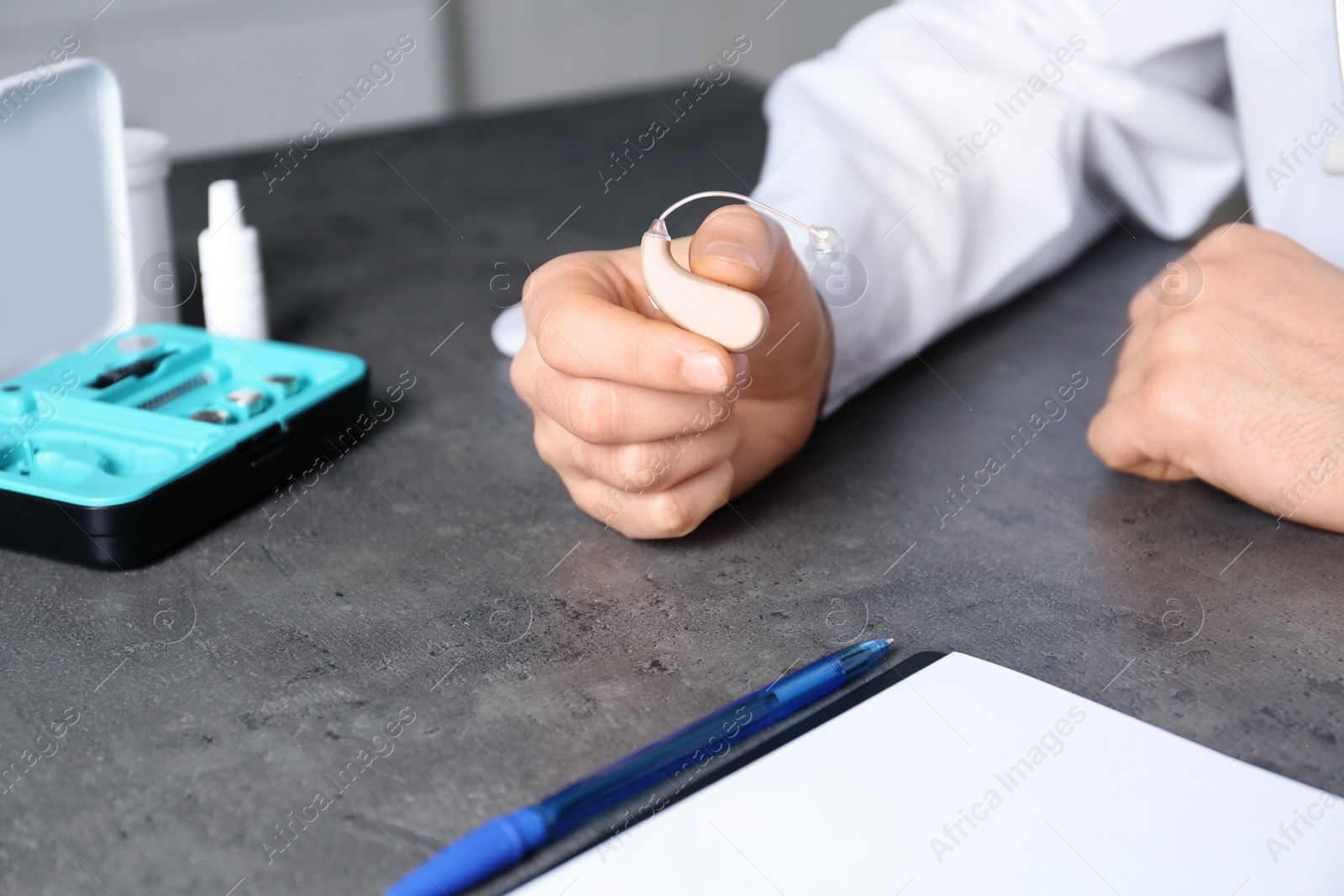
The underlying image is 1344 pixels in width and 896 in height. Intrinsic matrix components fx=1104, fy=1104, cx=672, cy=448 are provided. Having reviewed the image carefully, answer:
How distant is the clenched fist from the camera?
1.94 ft

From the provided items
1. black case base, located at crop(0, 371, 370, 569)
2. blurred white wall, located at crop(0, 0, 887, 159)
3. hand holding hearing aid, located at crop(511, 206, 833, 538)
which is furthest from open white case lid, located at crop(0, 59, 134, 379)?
blurred white wall, located at crop(0, 0, 887, 159)

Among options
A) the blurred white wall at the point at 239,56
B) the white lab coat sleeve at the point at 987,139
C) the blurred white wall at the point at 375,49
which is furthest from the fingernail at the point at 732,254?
the blurred white wall at the point at 239,56

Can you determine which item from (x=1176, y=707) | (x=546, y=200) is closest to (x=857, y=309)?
(x=1176, y=707)

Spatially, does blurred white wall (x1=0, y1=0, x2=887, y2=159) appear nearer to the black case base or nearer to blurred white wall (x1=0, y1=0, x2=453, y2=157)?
blurred white wall (x1=0, y1=0, x2=453, y2=157)

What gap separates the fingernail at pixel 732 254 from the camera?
53 cm

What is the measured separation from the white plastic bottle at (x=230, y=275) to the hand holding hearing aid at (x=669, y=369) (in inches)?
10.9

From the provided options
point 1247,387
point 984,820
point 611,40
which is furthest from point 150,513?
point 611,40

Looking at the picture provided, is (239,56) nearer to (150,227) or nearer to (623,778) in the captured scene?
(150,227)

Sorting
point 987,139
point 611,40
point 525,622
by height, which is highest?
point 987,139

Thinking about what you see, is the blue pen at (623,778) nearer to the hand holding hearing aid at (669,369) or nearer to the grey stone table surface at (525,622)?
the grey stone table surface at (525,622)

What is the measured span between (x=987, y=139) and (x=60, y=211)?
2.27 feet

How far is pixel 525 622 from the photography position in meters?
0.54

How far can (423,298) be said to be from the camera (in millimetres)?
966

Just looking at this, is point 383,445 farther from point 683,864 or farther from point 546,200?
point 546,200
